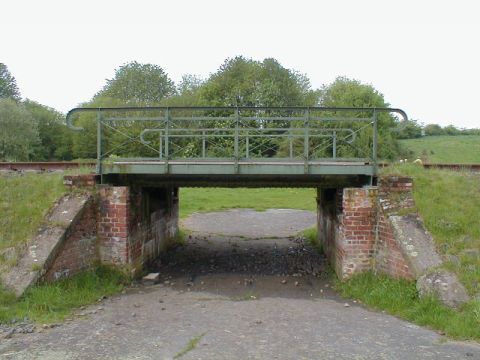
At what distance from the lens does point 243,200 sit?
26625 mm

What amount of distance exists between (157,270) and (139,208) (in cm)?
165

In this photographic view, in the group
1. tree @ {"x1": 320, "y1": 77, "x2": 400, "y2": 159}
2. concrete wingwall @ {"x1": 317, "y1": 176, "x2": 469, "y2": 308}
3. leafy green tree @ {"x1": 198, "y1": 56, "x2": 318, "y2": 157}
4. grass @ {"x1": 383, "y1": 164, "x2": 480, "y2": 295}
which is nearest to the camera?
grass @ {"x1": 383, "y1": 164, "x2": 480, "y2": 295}

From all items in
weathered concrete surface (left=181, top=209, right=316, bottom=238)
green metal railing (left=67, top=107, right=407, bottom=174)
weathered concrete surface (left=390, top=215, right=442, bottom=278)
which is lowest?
weathered concrete surface (left=181, top=209, right=316, bottom=238)

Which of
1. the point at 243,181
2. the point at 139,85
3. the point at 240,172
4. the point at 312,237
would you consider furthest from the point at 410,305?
the point at 139,85

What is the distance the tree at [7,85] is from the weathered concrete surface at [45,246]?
216 ft

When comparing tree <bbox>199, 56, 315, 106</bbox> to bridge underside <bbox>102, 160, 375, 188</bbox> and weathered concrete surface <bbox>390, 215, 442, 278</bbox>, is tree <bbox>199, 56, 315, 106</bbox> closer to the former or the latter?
bridge underside <bbox>102, 160, 375, 188</bbox>

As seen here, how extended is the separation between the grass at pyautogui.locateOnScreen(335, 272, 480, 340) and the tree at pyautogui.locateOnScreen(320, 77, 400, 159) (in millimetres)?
11848

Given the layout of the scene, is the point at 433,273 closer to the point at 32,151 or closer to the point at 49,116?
the point at 32,151

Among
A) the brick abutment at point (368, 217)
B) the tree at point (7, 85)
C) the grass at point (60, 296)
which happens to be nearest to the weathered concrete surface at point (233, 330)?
the grass at point (60, 296)

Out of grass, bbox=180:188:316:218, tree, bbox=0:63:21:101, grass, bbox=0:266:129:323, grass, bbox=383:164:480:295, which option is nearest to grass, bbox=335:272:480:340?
grass, bbox=383:164:480:295

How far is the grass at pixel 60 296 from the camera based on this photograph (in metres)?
7.09

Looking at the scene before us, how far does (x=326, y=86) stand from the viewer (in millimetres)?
60500

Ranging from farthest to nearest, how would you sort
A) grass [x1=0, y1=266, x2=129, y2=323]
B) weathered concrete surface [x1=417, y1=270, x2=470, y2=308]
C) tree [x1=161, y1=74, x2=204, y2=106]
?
tree [x1=161, y1=74, x2=204, y2=106] → grass [x1=0, y1=266, x2=129, y2=323] → weathered concrete surface [x1=417, y1=270, x2=470, y2=308]

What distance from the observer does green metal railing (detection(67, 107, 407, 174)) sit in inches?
365
